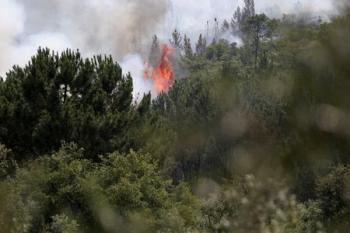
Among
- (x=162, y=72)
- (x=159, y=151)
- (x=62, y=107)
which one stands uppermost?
(x=162, y=72)

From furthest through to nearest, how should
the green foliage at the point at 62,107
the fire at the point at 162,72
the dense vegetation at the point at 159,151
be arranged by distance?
the fire at the point at 162,72
the green foliage at the point at 62,107
the dense vegetation at the point at 159,151

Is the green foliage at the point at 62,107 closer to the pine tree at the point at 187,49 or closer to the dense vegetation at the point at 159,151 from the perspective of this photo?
the dense vegetation at the point at 159,151

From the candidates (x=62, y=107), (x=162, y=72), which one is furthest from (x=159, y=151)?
(x=162, y=72)

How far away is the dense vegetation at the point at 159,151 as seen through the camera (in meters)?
3.12

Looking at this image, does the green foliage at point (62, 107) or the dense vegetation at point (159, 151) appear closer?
the dense vegetation at point (159, 151)

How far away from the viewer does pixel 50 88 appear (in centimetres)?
2364

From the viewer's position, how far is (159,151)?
27016mm

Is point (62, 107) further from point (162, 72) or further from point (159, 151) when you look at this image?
point (162, 72)

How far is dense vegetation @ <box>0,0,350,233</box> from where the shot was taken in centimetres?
312

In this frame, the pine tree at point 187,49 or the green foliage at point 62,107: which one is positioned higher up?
the pine tree at point 187,49

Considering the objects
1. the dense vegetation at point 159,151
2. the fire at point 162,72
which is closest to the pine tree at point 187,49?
the fire at point 162,72

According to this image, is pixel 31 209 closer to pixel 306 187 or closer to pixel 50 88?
pixel 50 88

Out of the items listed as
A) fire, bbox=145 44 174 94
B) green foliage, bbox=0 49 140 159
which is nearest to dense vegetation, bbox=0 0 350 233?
green foliage, bbox=0 49 140 159

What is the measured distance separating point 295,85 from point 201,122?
44784 mm
